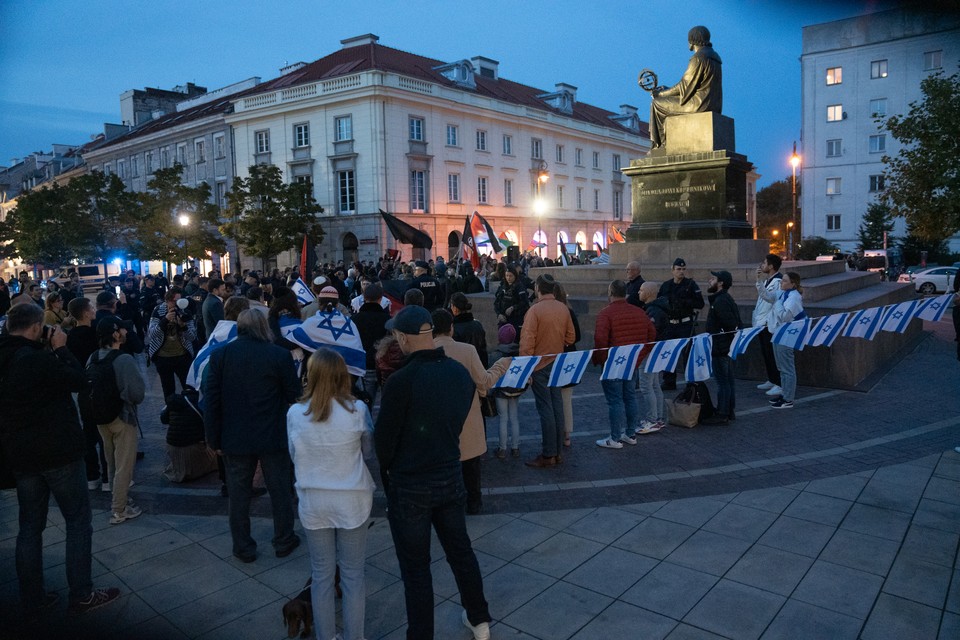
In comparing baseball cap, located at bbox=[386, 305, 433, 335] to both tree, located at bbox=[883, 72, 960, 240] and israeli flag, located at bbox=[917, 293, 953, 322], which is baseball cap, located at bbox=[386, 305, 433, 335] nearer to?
israeli flag, located at bbox=[917, 293, 953, 322]

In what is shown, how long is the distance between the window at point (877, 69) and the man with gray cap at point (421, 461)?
55231 mm

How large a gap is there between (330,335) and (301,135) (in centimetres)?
4001

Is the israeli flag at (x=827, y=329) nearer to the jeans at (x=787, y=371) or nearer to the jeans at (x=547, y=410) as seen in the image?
the jeans at (x=787, y=371)

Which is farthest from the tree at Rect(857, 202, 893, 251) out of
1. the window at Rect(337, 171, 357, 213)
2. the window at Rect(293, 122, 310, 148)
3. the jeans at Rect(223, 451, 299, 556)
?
the jeans at Rect(223, 451, 299, 556)

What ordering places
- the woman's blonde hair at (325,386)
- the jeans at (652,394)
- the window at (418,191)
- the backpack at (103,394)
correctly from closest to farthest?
the woman's blonde hair at (325,386)
the backpack at (103,394)
the jeans at (652,394)
the window at (418,191)

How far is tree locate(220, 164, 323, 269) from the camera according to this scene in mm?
38875

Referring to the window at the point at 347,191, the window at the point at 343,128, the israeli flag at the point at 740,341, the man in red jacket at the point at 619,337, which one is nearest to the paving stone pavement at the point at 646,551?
the man in red jacket at the point at 619,337

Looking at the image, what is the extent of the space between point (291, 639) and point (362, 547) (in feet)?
2.82

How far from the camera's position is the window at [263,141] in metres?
45.3

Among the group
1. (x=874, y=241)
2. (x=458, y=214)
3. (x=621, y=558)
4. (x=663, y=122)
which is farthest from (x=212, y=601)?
(x=874, y=241)

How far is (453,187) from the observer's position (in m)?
44.8

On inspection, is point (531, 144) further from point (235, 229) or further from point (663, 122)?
point (663, 122)

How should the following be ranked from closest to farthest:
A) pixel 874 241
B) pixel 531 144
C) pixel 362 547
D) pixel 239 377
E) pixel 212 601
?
pixel 362 547 < pixel 212 601 < pixel 239 377 < pixel 874 241 < pixel 531 144

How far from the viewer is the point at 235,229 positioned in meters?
39.8
